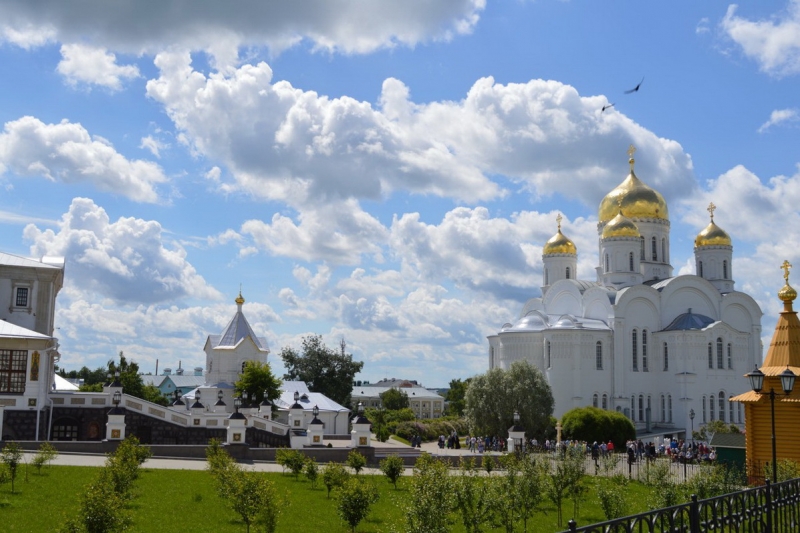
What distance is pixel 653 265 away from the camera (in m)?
59.3

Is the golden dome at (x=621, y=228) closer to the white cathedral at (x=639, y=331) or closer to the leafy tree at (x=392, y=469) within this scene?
the white cathedral at (x=639, y=331)

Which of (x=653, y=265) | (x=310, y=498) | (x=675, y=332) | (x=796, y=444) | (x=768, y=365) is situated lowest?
(x=310, y=498)

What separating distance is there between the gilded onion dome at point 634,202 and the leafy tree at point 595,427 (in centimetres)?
2066

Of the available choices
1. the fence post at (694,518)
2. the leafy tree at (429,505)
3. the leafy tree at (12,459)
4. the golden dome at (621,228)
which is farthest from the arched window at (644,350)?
the fence post at (694,518)

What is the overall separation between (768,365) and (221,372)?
33238mm

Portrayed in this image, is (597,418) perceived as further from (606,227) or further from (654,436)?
(606,227)

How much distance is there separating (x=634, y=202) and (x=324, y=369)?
89.4 ft

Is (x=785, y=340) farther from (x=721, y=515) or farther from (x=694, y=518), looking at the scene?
(x=694, y=518)

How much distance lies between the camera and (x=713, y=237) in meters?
60.6

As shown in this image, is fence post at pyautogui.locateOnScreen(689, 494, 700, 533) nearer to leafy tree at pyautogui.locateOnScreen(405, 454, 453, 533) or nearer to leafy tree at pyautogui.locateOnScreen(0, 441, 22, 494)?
leafy tree at pyautogui.locateOnScreen(405, 454, 453, 533)

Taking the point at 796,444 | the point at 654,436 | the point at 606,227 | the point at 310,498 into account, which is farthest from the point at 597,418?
the point at 310,498

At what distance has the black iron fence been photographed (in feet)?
24.5

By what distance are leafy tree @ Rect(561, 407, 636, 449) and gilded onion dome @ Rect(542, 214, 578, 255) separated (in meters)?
18.6

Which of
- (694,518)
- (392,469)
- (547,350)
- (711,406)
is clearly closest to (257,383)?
(547,350)
